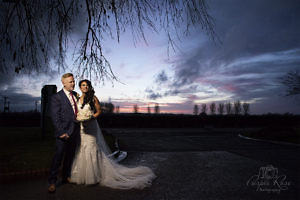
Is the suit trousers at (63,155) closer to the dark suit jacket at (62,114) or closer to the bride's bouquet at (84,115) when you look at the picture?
the dark suit jacket at (62,114)

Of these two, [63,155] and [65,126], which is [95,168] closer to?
[63,155]

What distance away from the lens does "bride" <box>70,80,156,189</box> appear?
4.29 m

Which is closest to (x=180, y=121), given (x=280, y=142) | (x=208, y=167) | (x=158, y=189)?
(x=280, y=142)

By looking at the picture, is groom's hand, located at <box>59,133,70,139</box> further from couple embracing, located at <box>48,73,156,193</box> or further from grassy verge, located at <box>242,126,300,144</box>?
grassy verge, located at <box>242,126,300,144</box>

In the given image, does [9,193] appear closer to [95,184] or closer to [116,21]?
[95,184]

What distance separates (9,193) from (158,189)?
9.49 feet

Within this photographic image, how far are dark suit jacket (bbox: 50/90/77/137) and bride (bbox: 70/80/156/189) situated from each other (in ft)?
0.58

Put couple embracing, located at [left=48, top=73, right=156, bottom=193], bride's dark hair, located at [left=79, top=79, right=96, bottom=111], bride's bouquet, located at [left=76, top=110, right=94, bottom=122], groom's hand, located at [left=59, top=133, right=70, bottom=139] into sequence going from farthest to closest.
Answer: bride's dark hair, located at [left=79, top=79, right=96, bottom=111] < bride's bouquet, located at [left=76, top=110, right=94, bottom=122] < couple embracing, located at [left=48, top=73, right=156, bottom=193] < groom's hand, located at [left=59, top=133, right=70, bottom=139]

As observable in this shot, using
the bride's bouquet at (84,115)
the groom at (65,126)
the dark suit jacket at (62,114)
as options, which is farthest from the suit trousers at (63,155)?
the bride's bouquet at (84,115)

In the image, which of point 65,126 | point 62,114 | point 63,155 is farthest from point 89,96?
point 63,155

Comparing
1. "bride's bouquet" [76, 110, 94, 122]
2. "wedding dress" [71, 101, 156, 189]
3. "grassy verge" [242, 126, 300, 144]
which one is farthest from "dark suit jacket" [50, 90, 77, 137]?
"grassy verge" [242, 126, 300, 144]

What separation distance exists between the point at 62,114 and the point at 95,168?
1.32m

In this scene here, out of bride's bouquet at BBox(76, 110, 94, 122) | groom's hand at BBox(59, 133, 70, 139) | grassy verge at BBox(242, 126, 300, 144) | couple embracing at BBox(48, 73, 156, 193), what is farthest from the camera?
grassy verge at BBox(242, 126, 300, 144)

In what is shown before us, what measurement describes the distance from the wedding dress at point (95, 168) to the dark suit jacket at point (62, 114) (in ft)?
0.71
